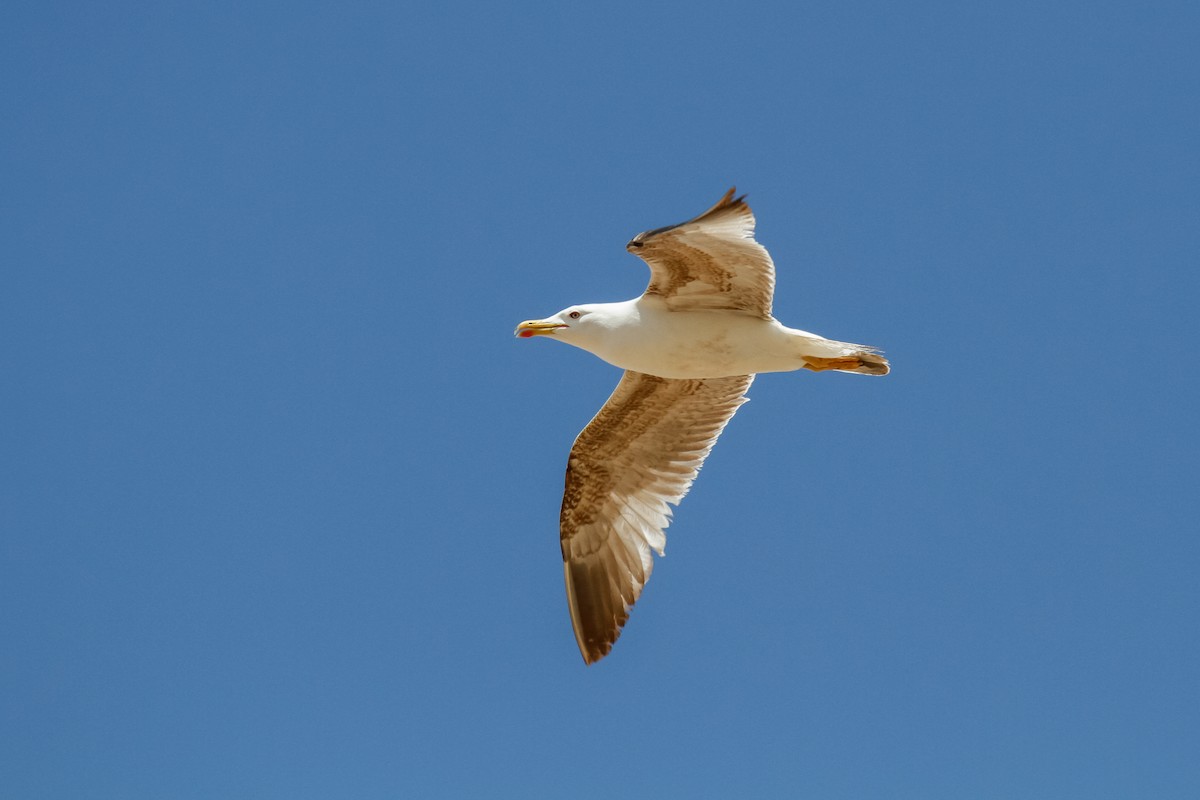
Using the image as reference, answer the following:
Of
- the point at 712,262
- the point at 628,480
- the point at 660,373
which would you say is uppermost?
the point at 712,262

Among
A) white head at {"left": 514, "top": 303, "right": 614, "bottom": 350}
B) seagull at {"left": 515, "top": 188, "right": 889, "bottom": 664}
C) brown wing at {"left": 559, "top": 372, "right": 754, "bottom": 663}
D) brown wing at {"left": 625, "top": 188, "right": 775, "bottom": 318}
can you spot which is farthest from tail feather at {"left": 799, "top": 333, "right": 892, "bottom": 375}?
white head at {"left": 514, "top": 303, "right": 614, "bottom": 350}

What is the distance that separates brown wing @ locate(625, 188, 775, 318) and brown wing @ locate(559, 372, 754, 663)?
1305 millimetres

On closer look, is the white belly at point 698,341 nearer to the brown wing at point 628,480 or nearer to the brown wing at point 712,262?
the brown wing at point 712,262

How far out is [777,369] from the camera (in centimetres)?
1060

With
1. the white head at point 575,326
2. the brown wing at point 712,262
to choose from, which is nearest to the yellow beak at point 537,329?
the white head at point 575,326

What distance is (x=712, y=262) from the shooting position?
32.4 ft

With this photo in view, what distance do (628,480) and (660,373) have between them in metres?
1.53

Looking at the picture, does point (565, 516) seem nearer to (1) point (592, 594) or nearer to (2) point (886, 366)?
(1) point (592, 594)

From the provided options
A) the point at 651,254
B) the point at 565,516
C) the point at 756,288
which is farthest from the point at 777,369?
the point at 565,516

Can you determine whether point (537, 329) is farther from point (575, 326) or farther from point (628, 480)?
point (628, 480)

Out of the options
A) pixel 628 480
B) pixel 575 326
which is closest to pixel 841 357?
pixel 575 326

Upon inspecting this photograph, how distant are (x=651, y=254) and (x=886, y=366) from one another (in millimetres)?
2040

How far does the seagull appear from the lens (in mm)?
9898

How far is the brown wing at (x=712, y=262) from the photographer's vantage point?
9.39m
